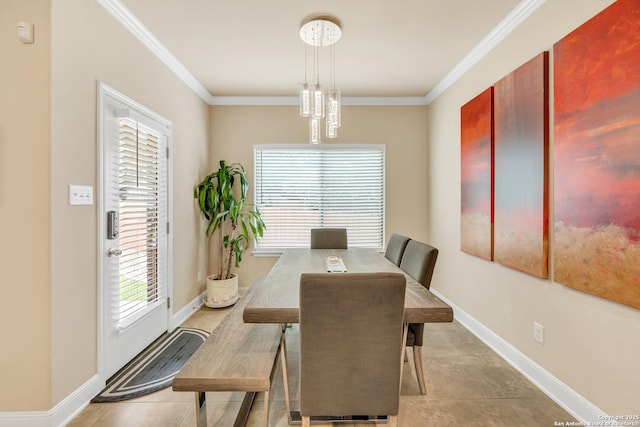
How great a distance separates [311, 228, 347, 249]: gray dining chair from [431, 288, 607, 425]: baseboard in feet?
5.18

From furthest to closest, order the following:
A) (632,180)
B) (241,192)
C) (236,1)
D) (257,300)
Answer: (241,192) → (236,1) → (257,300) → (632,180)

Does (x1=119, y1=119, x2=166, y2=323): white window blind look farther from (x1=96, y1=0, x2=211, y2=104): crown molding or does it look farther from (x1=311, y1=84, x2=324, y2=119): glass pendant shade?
(x1=311, y1=84, x2=324, y2=119): glass pendant shade

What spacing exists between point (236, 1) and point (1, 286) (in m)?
2.33

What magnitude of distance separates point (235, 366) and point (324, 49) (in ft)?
9.14

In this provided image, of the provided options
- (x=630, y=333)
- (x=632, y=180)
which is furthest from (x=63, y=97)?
(x=630, y=333)

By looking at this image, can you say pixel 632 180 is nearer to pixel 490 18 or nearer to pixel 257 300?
pixel 490 18

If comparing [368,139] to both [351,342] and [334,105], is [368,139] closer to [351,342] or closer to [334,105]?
[334,105]

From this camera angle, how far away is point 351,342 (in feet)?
4.15

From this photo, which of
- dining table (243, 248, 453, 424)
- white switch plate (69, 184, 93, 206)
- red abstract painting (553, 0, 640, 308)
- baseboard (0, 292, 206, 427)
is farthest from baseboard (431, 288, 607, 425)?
white switch plate (69, 184, 93, 206)

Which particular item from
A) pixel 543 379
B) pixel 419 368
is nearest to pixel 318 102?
pixel 419 368

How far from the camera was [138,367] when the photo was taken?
7.54 ft

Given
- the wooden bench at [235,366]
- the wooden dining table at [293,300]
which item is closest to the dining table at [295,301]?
the wooden dining table at [293,300]

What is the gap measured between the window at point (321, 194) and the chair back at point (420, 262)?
1.90 meters

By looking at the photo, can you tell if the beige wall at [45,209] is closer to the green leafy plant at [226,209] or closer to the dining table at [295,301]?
the dining table at [295,301]
